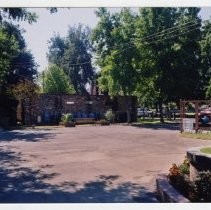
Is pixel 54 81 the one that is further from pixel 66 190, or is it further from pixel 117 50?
pixel 66 190

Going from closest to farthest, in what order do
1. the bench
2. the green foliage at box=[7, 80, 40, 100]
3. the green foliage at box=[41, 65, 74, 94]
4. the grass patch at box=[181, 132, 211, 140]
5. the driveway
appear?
the driveway
the grass patch at box=[181, 132, 211, 140]
the green foliage at box=[7, 80, 40, 100]
the bench
the green foliage at box=[41, 65, 74, 94]

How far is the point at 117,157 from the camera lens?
53.9ft

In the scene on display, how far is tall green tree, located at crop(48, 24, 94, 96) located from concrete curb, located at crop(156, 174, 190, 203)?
68.6 m

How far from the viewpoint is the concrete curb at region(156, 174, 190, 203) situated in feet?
27.4

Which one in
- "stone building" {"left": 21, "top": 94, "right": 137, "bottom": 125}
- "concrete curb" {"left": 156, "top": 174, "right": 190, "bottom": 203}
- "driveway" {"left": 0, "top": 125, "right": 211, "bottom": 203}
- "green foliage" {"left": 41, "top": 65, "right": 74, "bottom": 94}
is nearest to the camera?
"concrete curb" {"left": 156, "top": 174, "right": 190, "bottom": 203}

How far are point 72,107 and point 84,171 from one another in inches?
1279

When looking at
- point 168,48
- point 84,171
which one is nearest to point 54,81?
point 168,48

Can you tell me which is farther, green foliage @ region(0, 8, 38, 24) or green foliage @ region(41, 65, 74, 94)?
green foliage @ region(41, 65, 74, 94)

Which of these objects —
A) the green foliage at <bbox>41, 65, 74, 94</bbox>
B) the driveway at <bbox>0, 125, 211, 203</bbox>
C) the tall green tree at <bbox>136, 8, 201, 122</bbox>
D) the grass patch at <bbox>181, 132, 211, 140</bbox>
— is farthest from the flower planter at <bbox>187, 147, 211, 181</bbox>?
the green foliage at <bbox>41, 65, 74, 94</bbox>

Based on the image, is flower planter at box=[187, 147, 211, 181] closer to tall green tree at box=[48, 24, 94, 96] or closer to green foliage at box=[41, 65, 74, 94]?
green foliage at box=[41, 65, 74, 94]

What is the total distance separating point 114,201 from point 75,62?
7151 cm

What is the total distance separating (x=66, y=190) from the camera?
10570mm

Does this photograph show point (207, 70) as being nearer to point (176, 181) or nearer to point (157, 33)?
point (157, 33)

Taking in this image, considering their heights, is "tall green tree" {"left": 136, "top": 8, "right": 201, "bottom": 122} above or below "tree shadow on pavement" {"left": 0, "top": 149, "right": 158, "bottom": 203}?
above
